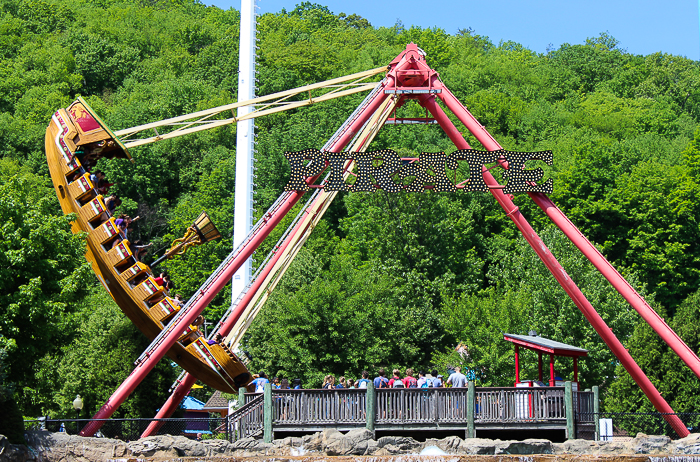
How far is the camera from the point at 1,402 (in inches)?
743

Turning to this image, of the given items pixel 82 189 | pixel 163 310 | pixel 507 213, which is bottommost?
pixel 163 310

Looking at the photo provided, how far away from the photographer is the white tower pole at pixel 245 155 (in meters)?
40.5

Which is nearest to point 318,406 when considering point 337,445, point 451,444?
point 337,445

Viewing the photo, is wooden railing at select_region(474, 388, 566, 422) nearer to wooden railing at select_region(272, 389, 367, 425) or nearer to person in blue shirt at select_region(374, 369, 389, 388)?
person in blue shirt at select_region(374, 369, 389, 388)

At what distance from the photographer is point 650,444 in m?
20.8

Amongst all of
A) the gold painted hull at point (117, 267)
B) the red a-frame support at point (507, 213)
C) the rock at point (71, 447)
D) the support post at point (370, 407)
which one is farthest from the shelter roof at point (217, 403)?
the support post at point (370, 407)

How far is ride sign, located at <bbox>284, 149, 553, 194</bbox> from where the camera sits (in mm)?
26406

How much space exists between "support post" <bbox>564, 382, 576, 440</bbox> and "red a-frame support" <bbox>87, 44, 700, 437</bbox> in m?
3.76

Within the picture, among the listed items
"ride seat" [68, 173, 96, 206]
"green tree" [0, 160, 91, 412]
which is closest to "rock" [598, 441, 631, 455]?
"green tree" [0, 160, 91, 412]

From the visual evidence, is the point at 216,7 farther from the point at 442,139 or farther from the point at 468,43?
the point at 442,139

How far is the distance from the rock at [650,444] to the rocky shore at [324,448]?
0.02m

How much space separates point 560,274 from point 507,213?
8.22ft

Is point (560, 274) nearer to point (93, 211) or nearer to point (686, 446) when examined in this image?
point (686, 446)

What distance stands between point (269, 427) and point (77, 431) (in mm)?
5005
